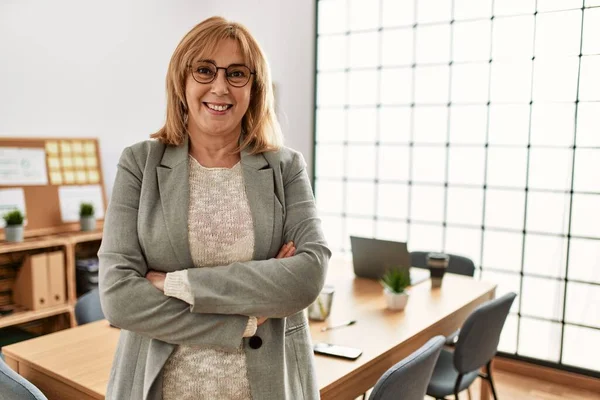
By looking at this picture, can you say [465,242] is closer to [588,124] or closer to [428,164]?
[428,164]

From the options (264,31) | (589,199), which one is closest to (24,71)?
(264,31)

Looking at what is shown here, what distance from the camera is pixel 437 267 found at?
9.93 ft

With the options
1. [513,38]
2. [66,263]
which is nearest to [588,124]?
[513,38]

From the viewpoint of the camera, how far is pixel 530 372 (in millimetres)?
4055

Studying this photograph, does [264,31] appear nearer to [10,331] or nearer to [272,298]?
[10,331]

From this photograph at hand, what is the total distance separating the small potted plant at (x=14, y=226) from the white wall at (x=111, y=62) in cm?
60

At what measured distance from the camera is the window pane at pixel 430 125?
4492mm

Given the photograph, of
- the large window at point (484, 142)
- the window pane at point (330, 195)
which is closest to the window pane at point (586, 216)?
the large window at point (484, 142)

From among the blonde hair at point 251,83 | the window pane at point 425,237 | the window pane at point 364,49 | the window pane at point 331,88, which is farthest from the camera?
the window pane at point 331,88

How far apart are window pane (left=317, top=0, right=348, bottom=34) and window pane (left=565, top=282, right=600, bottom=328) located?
8.97 ft

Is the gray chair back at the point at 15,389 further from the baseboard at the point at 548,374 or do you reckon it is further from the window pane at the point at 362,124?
the window pane at the point at 362,124

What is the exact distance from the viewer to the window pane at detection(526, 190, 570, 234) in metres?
4.00

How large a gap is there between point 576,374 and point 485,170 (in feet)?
5.01

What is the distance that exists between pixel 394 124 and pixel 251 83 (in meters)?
3.32
